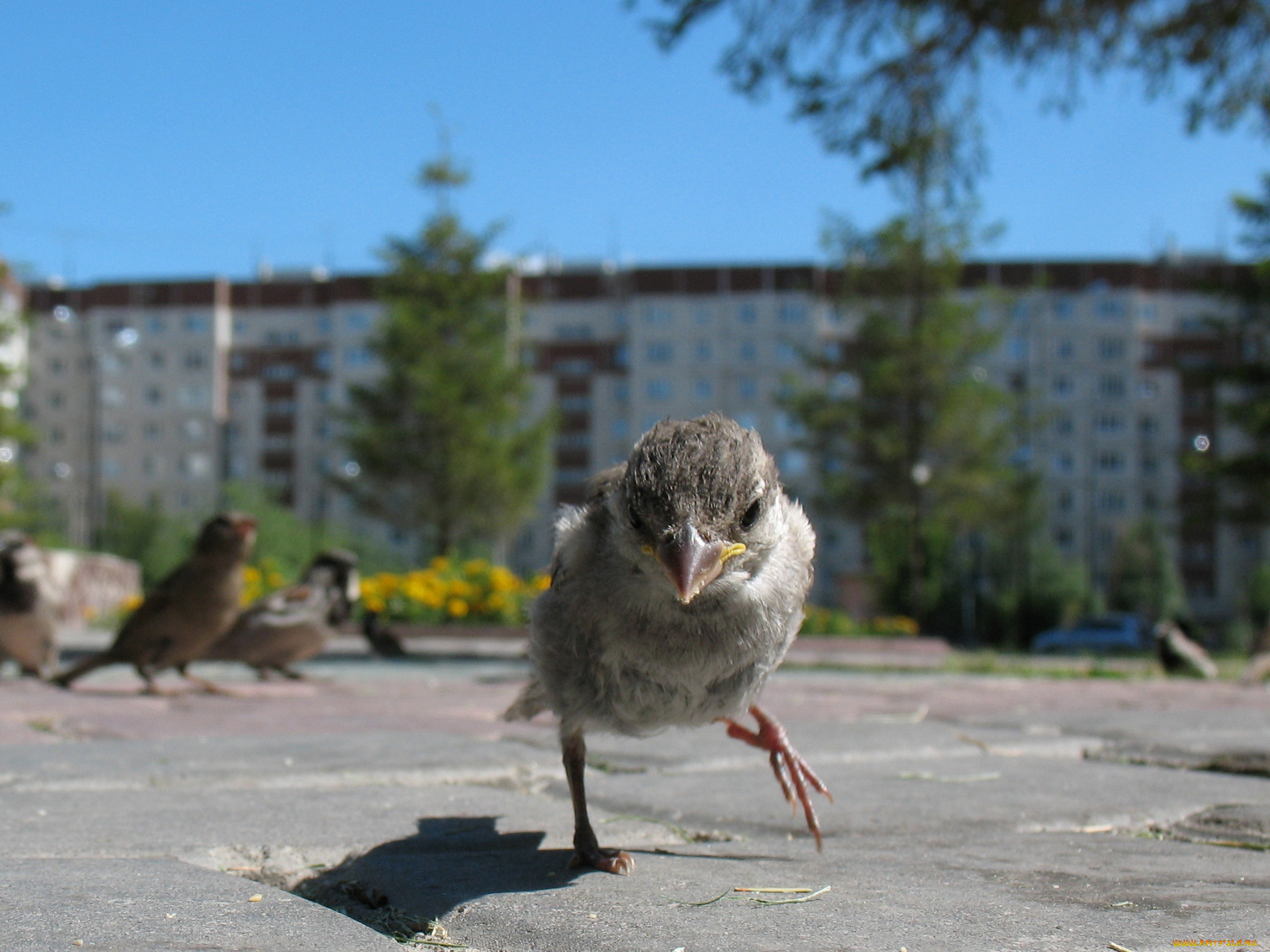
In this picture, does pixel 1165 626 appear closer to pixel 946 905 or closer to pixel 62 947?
pixel 946 905

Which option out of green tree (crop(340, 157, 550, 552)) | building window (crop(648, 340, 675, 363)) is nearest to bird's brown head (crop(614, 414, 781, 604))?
green tree (crop(340, 157, 550, 552))

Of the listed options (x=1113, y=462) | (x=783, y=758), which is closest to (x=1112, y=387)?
(x=1113, y=462)

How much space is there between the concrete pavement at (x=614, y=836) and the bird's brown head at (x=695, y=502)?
53 centimetres

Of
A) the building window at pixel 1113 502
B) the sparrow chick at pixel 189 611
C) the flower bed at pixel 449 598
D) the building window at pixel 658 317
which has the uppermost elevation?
the building window at pixel 658 317

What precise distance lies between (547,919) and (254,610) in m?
5.16

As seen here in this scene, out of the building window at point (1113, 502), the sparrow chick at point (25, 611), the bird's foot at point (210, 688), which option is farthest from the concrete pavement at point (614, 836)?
the building window at point (1113, 502)

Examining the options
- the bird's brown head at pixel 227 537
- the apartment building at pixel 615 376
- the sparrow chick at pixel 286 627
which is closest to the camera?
the bird's brown head at pixel 227 537

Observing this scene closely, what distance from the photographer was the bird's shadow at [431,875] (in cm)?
175

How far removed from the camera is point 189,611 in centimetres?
582

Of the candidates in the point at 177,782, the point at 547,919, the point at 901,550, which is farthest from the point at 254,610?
the point at 901,550

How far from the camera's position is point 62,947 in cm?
140

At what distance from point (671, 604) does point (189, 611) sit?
170 inches

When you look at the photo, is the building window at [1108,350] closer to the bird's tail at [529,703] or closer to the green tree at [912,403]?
the green tree at [912,403]

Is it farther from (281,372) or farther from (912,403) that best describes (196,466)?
(912,403)
